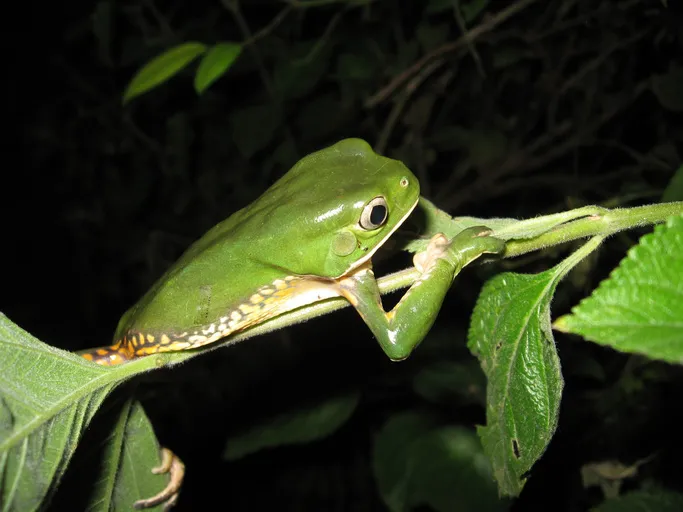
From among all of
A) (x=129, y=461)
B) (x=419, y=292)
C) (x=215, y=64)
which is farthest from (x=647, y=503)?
(x=215, y=64)

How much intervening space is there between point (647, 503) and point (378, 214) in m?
1.36

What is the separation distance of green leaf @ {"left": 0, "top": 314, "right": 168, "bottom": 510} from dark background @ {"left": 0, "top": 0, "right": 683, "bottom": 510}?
542 millimetres

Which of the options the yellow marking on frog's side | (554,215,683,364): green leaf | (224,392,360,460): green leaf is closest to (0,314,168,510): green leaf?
the yellow marking on frog's side

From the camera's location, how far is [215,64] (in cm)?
220

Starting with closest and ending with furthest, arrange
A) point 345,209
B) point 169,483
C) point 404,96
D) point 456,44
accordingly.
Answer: point 345,209
point 169,483
point 456,44
point 404,96

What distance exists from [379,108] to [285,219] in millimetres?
2585

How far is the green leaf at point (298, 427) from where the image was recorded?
2559 mm

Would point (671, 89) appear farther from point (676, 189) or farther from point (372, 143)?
point (372, 143)

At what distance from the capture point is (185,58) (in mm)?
2170

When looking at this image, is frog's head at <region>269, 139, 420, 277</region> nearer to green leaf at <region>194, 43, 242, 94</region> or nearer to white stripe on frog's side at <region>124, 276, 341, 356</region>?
white stripe on frog's side at <region>124, 276, 341, 356</region>

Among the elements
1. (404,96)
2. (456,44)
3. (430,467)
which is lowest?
(430,467)

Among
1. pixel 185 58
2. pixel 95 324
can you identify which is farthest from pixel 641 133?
pixel 95 324

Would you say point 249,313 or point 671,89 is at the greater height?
point 249,313

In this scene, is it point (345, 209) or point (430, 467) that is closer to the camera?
point (345, 209)
